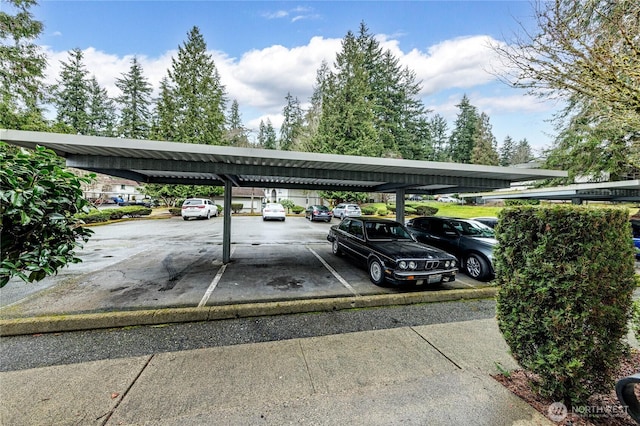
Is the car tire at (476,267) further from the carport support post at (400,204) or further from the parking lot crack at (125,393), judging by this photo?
the parking lot crack at (125,393)

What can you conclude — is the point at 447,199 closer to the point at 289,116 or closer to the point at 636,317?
the point at 289,116

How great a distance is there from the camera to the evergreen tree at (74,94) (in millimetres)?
31047

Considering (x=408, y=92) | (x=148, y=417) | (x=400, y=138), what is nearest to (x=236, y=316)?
(x=148, y=417)

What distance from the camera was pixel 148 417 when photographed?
2.16 m

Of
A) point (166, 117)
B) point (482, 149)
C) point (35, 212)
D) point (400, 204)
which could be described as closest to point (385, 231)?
point (400, 204)

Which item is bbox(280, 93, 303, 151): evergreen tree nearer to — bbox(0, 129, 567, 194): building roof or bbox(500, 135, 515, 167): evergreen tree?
bbox(0, 129, 567, 194): building roof

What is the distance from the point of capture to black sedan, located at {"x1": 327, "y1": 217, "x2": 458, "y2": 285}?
17.0ft

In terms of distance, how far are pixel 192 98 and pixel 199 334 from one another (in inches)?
1121

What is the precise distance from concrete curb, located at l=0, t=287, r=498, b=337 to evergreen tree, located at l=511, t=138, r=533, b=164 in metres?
67.7

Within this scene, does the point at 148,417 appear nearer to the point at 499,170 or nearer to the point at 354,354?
the point at 354,354

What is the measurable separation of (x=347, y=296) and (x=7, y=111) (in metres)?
17.5

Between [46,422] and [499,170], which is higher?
[499,170]

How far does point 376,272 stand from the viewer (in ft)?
18.9

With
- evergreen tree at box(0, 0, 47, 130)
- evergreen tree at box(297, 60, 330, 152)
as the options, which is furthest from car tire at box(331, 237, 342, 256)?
evergreen tree at box(297, 60, 330, 152)
